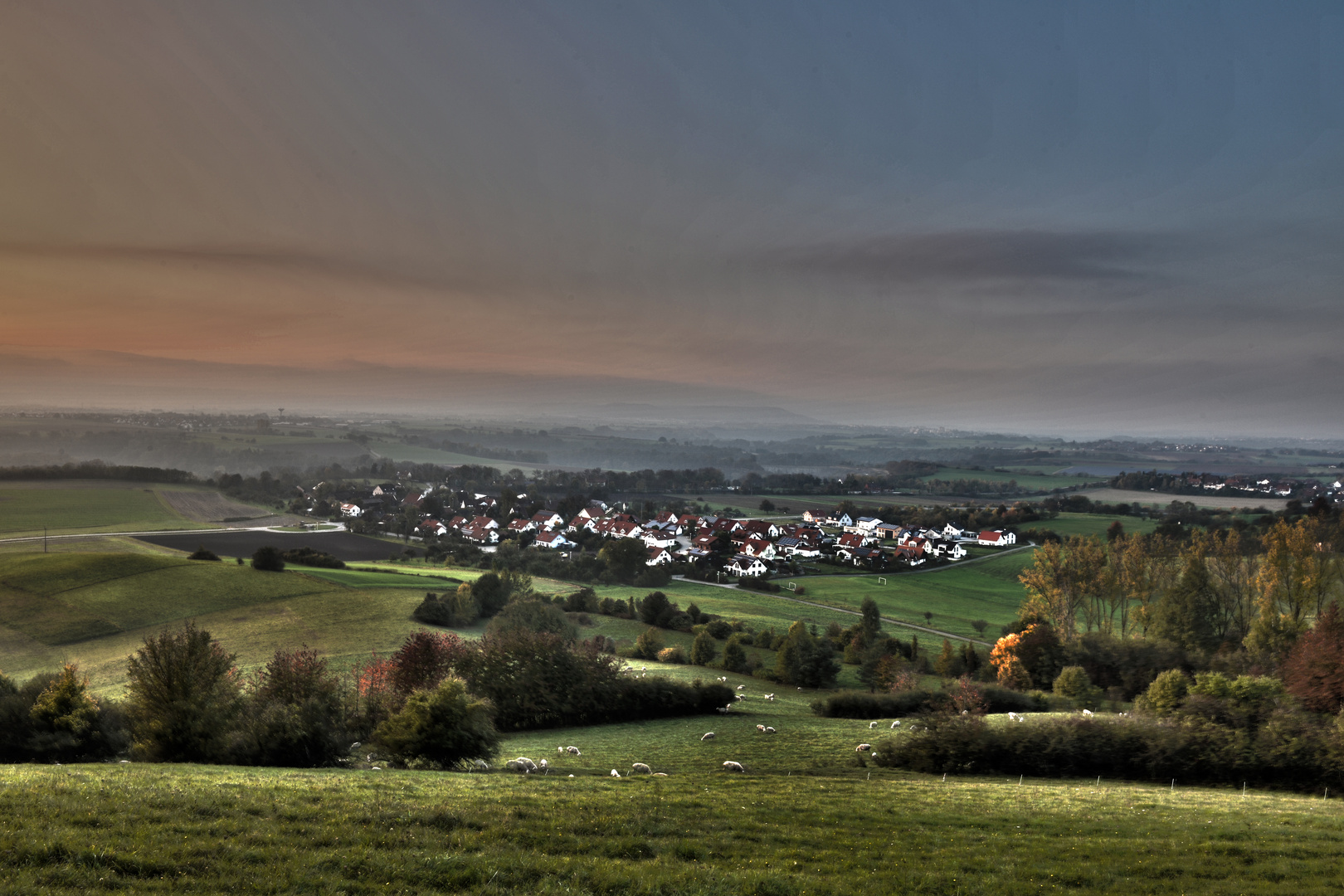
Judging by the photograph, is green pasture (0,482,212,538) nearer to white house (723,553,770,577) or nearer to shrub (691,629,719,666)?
white house (723,553,770,577)

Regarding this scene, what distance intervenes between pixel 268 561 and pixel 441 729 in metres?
64.3

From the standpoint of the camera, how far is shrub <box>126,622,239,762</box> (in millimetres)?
21719

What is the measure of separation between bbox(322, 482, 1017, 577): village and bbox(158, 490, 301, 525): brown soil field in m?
12.1

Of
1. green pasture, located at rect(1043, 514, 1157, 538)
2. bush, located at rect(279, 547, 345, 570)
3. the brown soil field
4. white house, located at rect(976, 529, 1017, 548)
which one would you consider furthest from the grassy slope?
the brown soil field

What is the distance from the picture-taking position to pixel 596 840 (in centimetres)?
1170

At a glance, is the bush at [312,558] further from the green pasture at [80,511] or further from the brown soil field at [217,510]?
the brown soil field at [217,510]

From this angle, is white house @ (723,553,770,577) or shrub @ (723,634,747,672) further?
white house @ (723,553,770,577)

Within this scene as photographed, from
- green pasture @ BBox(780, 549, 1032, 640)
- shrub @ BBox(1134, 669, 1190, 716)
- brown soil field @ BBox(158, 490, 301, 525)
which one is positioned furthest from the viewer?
brown soil field @ BBox(158, 490, 301, 525)

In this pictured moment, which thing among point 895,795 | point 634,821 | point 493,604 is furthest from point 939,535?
point 634,821

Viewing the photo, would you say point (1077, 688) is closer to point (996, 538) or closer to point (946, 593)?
point (946, 593)

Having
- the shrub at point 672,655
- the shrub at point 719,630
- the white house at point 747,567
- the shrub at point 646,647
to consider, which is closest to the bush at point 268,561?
the shrub at point 646,647

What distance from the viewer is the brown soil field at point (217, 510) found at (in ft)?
369

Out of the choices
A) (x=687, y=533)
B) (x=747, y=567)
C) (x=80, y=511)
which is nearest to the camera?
(x=80, y=511)

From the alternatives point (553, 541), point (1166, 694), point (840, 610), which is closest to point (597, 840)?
point (1166, 694)
